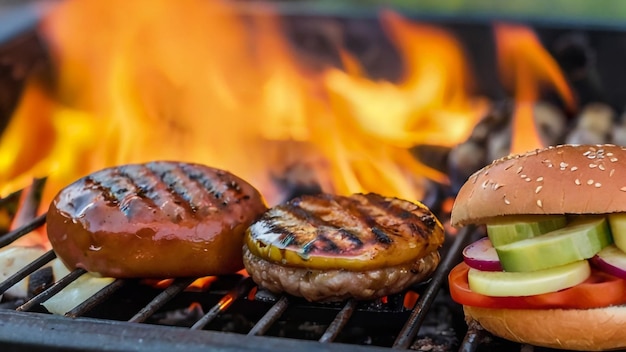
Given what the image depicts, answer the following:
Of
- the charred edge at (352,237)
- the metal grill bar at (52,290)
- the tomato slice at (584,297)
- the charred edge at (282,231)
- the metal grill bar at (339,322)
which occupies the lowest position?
the tomato slice at (584,297)

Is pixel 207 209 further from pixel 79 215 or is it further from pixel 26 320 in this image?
pixel 26 320

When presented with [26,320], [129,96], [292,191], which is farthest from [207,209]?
[129,96]

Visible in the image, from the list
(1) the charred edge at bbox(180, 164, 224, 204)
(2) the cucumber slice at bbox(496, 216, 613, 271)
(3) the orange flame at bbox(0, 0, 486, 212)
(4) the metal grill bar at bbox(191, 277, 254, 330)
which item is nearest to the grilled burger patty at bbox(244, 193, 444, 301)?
(4) the metal grill bar at bbox(191, 277, 254, 330)

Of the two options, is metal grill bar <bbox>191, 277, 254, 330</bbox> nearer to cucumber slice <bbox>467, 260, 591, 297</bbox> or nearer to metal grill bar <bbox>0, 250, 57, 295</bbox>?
metal grill bar <bbox>0, 250, 57, 295</bbox>

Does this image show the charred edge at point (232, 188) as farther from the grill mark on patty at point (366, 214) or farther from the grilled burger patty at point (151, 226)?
the grill mark on patty at point (366, 214)

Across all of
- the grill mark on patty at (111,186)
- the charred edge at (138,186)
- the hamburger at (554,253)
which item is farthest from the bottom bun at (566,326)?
the grill mark on patty at (111,186)

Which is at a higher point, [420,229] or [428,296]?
[420,229]

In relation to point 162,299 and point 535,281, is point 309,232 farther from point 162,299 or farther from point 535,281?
point 535,281

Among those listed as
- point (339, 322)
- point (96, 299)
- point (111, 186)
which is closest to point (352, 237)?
point (339, 322)
